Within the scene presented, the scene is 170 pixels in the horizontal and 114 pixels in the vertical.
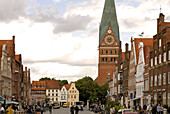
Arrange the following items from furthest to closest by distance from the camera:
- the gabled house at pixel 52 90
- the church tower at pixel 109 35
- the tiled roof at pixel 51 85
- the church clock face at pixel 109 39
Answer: the gabled house at pixel 52 90
the tiled roof at pixel 51 85
the church clock face at pixel 109 39
the church tower at pixel 109 35

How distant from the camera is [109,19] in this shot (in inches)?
6718

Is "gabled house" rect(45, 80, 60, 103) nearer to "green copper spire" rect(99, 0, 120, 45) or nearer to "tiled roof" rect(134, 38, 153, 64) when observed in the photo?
"green copper spire" rect(99, 0, 120, 45)

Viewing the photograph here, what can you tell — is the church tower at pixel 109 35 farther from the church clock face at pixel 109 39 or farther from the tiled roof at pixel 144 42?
the tiled roof at pixel 144 42

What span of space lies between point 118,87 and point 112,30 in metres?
74.5

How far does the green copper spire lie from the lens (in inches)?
6649

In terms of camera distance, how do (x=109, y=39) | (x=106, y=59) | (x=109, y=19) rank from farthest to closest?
1. (x=109, y=39)
2. (x=109, y=19)
3. (x=106, y=59)

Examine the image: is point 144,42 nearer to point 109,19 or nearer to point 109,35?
point 109,35

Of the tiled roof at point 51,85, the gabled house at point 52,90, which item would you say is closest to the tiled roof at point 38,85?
the tiled roof at point 51,85

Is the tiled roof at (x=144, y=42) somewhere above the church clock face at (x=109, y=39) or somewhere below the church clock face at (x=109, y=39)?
below

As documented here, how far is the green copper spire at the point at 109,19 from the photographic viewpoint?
169 m

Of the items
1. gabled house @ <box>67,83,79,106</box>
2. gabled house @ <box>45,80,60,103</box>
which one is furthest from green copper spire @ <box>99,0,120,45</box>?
gabled house @ <box>45,80,60,103</box>

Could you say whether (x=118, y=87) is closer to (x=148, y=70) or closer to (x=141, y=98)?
(x=141, y=98)

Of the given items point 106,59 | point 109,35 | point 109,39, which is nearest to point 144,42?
point 106,59

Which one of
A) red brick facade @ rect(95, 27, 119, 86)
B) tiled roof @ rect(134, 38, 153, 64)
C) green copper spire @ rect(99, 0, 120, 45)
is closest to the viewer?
tiled roof @ rect(134, 38, 153, 64)
